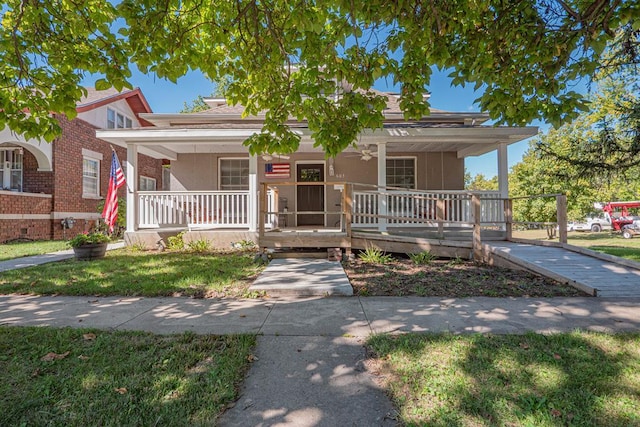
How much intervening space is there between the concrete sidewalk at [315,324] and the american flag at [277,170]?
7197 mm

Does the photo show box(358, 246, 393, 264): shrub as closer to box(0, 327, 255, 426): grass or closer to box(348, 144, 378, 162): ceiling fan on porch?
box(348, 144, 378, 162): ceiling fan on porch

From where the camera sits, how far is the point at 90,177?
1400 cm

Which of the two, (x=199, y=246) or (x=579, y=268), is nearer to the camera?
(x=579, y=268)

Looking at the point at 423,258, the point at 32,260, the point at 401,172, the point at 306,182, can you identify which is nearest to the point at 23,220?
the point at 32,260

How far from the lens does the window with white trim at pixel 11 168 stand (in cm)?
1192

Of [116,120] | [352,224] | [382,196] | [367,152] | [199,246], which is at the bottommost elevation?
[199,246]

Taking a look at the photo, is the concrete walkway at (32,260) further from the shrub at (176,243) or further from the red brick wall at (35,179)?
the red brick wall at (35,179)

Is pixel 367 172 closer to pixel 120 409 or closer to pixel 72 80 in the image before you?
pixel 72 80

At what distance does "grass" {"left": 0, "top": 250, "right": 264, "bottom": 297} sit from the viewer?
15.5 feet

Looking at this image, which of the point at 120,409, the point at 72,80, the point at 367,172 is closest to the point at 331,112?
the point at 72,80

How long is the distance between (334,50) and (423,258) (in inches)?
183

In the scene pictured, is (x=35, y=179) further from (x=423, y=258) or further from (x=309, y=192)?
(x=423, y=258)

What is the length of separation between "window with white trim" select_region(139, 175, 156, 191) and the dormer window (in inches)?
105

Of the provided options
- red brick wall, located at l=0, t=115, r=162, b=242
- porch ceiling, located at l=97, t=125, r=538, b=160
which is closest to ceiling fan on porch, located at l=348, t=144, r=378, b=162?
porch ceiling, located at l=97, t=125, r=538, b=160
